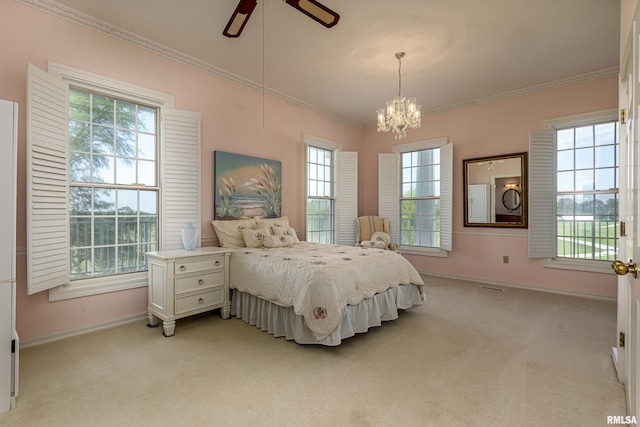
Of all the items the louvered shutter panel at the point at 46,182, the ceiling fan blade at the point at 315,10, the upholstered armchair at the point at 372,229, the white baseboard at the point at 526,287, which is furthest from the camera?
the upholstered armchair at the point at 372,229

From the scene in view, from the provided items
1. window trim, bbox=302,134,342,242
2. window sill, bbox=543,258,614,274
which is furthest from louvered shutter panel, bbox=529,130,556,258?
window trim, bbox=302,134,342,242

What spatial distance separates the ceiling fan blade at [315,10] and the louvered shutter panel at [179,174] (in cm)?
187

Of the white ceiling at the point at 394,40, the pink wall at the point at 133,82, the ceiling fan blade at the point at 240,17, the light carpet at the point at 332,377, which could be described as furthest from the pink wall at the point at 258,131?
the ceiling fan blade at the point at 240,17

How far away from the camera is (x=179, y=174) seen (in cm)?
351

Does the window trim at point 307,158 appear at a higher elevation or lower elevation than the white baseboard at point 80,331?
higher

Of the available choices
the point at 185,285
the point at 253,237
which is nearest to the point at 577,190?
the point at 253,237

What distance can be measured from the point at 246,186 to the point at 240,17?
214 centimetres

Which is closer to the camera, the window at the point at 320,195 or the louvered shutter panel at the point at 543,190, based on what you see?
the louvered shutter panel at the point at 543,190

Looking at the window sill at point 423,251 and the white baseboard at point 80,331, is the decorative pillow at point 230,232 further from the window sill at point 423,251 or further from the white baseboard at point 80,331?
the window sill at point 423,251

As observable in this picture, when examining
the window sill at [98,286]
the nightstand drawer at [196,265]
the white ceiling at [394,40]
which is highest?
the white ceiling at [394,40]

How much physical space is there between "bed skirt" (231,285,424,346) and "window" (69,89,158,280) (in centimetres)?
123

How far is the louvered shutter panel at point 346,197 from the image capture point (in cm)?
565

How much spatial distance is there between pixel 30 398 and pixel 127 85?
275 cm

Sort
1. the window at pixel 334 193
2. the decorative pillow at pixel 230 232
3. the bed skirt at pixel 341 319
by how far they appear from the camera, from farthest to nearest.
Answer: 1. the window at pixel 334 193
2. the decorative pillow at pixel 230 232
3. the bed skirt at pixel 341 319
